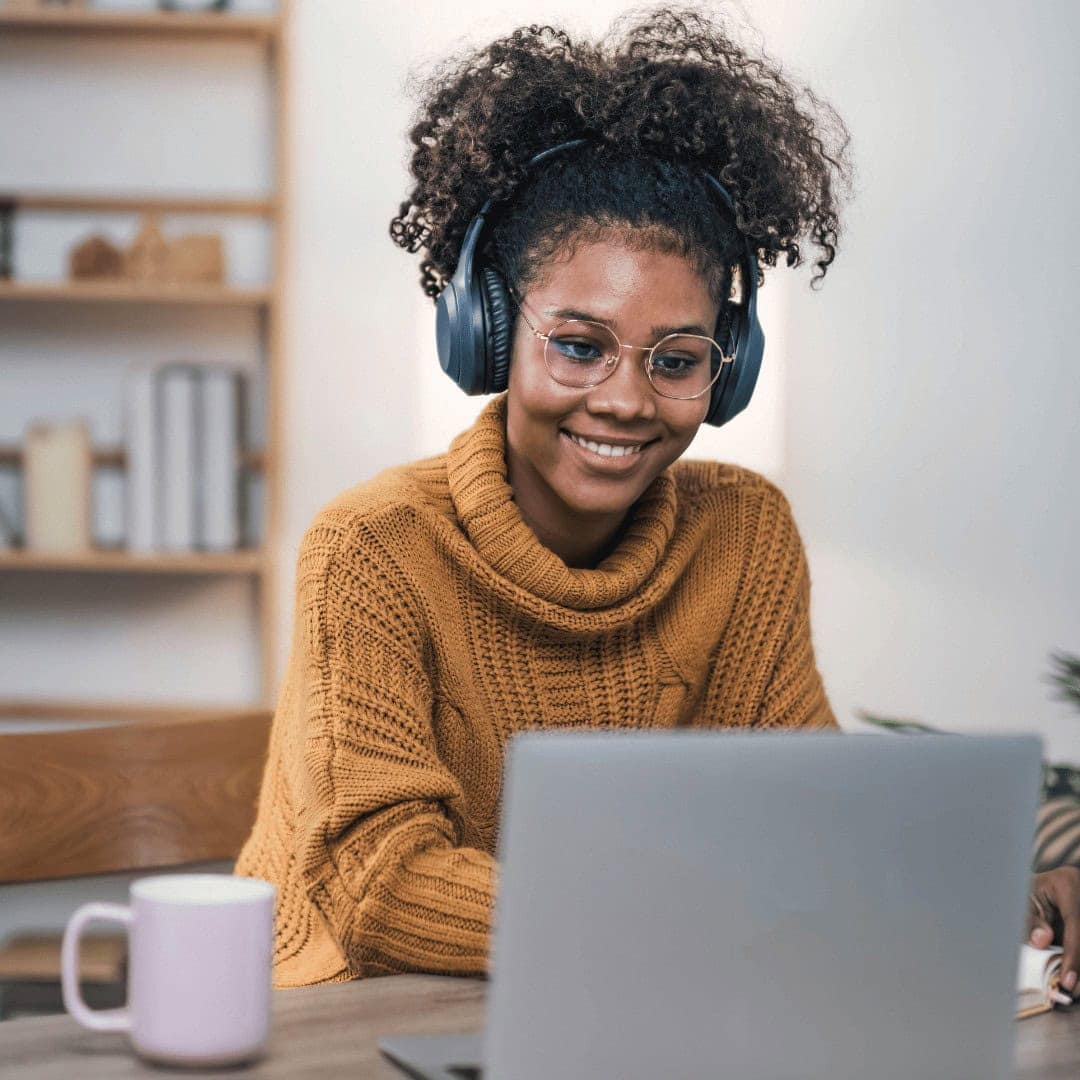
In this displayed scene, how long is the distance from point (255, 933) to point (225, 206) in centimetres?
211

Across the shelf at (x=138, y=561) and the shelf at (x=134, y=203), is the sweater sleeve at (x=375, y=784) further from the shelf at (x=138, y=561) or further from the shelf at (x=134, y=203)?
the shelf at (x=134, y=203)

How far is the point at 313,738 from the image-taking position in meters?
1.08

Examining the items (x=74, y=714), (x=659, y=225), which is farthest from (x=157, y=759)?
(x=74, y=714)

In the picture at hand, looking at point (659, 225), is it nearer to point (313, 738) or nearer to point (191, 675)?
point (313, 738)

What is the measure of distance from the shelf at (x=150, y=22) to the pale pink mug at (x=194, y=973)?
2128mm

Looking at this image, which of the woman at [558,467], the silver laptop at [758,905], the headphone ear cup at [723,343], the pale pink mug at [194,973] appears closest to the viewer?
the silver laptop at [758,905]

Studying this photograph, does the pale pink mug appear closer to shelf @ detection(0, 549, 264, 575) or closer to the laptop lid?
the laptop lid

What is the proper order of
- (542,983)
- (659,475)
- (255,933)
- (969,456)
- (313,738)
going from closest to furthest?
(542,983)
(255,933)
(313,738)
(659,475)
(969,456)

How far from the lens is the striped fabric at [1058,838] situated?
1188 mm

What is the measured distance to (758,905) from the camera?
0.61 meters

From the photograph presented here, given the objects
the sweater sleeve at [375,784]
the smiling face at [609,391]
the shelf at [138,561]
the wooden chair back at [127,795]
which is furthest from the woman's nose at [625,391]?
the shelf at [138,561]

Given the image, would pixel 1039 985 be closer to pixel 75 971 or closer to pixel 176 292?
pixel 75 971

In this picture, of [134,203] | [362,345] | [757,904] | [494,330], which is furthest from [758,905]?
[134,203]

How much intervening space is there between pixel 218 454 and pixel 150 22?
75cm
